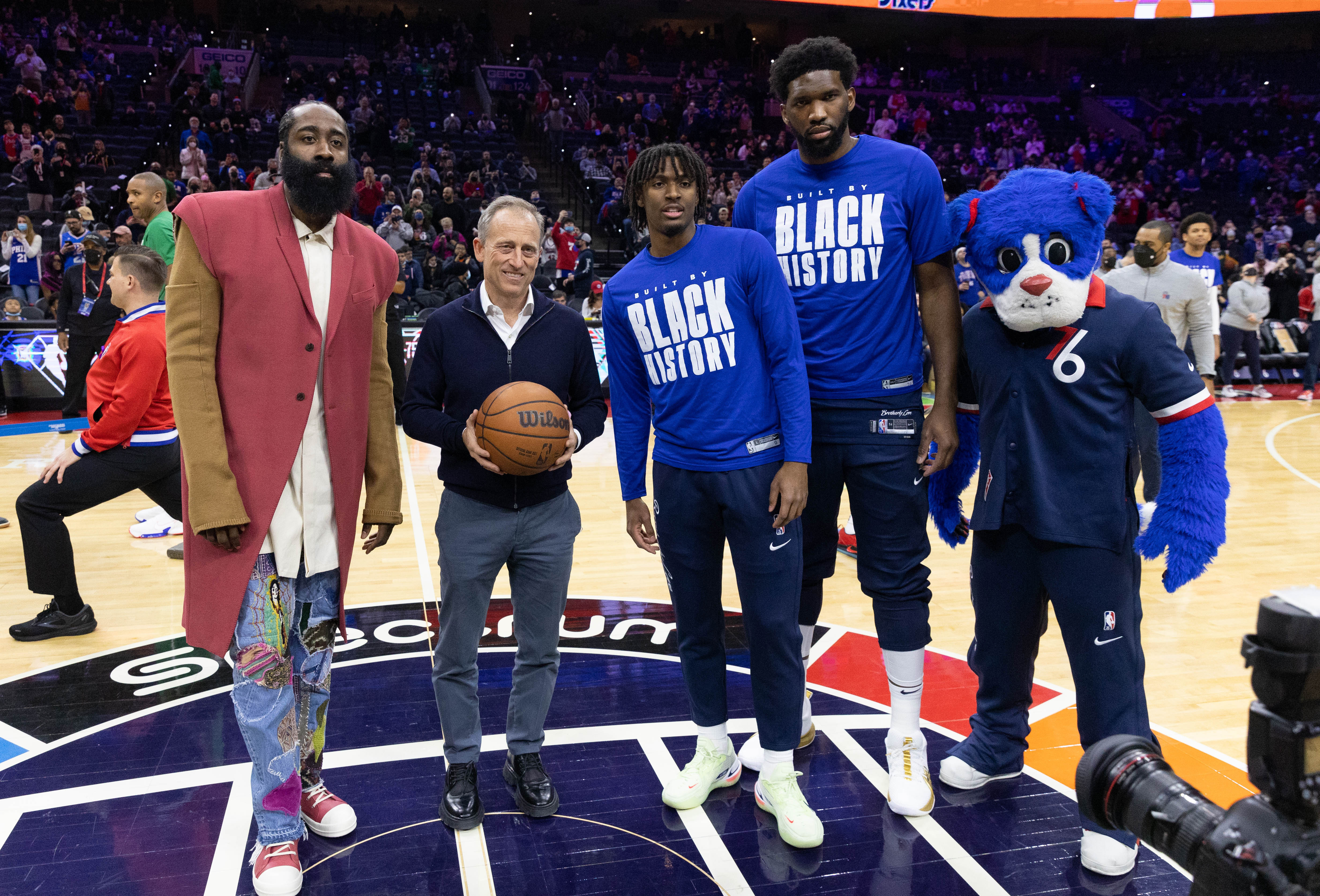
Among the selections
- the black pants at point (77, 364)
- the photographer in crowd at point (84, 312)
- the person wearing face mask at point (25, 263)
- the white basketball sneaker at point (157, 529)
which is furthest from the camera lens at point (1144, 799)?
the person wearing face mask at point (25, 263)

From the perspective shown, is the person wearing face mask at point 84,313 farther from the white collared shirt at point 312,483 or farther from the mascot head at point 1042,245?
the mascot head at point 1042,245

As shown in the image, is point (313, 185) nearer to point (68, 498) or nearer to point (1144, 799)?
point (1144, 799)

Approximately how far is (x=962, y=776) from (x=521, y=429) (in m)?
1.75

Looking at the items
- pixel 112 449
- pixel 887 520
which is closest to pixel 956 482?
pixel 887 520

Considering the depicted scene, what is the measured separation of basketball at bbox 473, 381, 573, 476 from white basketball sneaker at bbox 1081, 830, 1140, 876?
5.87 ft

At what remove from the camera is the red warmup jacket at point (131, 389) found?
163 inches

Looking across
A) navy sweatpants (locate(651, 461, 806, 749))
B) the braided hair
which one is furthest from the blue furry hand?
the braided hair

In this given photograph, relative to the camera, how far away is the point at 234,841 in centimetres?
282

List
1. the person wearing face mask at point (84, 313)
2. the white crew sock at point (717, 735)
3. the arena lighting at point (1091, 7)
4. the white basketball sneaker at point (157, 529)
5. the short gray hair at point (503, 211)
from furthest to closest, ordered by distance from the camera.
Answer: the arena lighting at point (1091, 7) < the person wearing face mask at point (84, 313) < the white basketball sneaker at point (157, 529) < the white crew sock at point (717, 735) < the short gray hair at point (503, 211)

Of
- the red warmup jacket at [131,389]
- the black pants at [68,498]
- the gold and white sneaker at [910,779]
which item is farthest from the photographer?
the black pants at [68,498]

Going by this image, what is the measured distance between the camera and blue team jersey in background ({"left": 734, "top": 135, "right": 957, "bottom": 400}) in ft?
9.24

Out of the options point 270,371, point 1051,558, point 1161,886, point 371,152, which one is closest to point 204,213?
point 270,371

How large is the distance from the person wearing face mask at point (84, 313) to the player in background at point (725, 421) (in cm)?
692

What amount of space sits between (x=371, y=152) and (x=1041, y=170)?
1577cm
